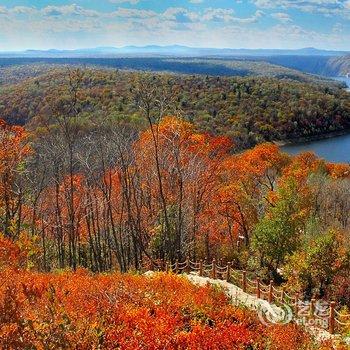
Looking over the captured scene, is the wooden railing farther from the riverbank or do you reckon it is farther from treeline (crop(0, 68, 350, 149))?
the riverbank

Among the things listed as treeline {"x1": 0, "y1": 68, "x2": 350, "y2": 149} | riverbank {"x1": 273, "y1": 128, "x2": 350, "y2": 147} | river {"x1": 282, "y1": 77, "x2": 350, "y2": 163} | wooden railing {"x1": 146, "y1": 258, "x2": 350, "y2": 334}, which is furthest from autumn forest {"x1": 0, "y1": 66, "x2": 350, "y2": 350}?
riverbank {"x1": 273, "y1": 128, "x2": 350, "y2": 147}

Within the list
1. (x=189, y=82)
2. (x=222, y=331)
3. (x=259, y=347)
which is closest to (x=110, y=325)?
(x=222, y=331)

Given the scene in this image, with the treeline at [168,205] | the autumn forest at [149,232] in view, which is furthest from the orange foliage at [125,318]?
the treeline at [168,205]

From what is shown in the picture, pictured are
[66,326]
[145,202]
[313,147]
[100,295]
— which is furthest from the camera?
[313,147]

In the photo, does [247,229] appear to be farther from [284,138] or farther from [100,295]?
[284,138]

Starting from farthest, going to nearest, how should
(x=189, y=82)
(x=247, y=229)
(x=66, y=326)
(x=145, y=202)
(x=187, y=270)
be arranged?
(x=189, y=82) < (x=247, y=229) < (x=145, y=202) < (x=187, y=270) < (x=66, y=326)

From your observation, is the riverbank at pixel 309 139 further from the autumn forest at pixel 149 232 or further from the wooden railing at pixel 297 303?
the wooden railing at pixel 297 303
